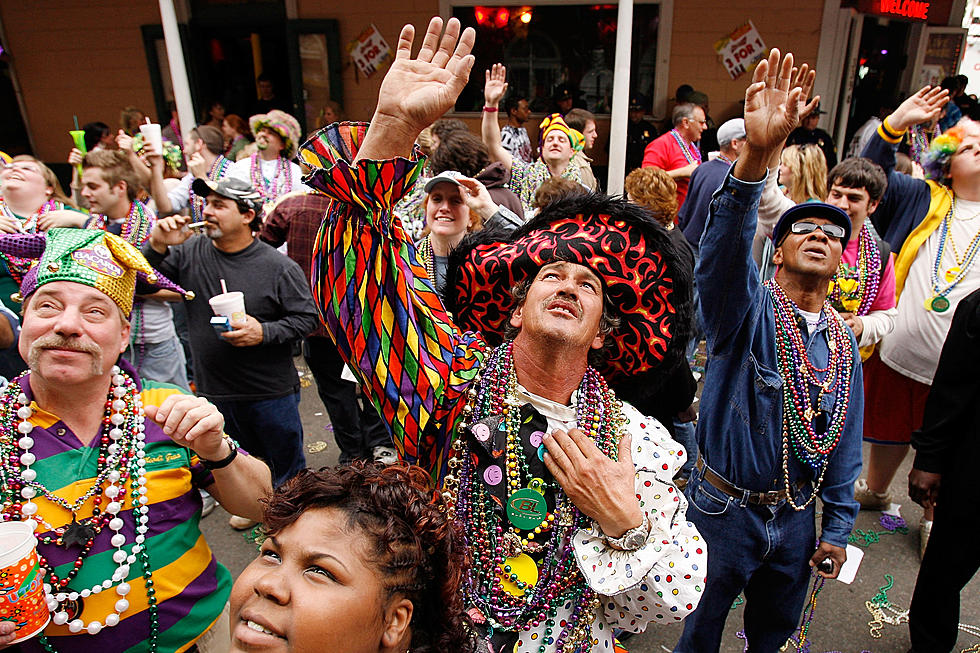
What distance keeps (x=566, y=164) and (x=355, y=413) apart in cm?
301

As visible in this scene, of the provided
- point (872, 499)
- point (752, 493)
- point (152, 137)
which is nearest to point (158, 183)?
point (152, 137)

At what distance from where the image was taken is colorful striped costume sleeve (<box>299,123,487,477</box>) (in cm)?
161

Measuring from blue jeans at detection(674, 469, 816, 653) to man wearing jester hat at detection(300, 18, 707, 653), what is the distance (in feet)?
2.56

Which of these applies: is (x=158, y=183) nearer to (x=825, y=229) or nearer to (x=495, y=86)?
(x=495, y=86)

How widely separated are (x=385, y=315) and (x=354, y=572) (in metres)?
0.69

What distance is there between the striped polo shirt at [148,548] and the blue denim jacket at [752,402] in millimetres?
1727

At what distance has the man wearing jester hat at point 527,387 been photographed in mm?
1546

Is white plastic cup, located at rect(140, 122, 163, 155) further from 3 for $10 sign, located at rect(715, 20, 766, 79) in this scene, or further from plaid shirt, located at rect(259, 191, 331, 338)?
3 for $10 sign, located at rect(715, 20, 766, 79)

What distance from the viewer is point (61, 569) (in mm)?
1647

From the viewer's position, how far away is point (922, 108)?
3572mm

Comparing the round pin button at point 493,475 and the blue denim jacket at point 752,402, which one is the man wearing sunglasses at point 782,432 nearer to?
the blue denim jacket at point 752,402

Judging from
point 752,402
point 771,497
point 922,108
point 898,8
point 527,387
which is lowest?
point 771,497

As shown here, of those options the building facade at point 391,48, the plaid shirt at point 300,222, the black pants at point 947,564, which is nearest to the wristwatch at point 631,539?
the black pants at point 947,564

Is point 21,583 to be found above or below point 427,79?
below
